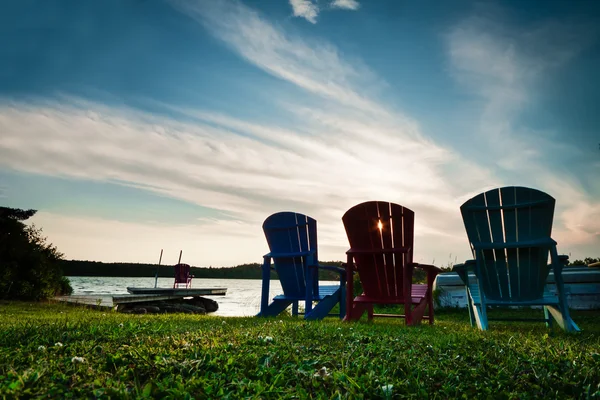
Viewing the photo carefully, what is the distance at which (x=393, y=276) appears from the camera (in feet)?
17.3

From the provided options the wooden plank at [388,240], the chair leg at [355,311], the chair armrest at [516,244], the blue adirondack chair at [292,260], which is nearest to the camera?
the chair armrest at [516,244]

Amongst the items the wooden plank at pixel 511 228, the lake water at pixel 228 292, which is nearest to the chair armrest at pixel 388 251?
the wooden plank at pixel 511 228

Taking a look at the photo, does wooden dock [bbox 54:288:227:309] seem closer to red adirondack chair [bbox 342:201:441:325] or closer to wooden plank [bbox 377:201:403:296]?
red adirondack chair [bbox 342:201:441:325]

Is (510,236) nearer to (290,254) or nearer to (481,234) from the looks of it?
(481,234)

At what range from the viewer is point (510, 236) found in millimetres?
4828

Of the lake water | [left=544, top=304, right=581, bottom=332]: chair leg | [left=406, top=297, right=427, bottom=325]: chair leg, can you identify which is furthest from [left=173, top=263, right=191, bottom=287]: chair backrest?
[left=544, top=304, right=581, bottom=332]: chair leg

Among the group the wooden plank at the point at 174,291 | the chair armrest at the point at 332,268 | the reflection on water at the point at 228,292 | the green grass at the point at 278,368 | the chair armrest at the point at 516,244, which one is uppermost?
the chair armrest at the point at 516,244

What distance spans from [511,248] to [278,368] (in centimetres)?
411

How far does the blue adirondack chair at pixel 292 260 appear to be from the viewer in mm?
5887

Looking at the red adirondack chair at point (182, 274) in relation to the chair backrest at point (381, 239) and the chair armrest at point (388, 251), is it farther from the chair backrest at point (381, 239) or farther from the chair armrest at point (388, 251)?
the chair armrest at point (388, 251)

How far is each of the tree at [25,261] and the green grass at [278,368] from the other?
29.9 ft

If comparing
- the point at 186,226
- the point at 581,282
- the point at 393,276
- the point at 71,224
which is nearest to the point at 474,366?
the point at 393,276

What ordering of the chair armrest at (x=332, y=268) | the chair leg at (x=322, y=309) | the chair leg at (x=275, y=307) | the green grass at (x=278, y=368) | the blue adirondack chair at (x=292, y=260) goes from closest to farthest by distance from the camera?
the green grass at (x=278, y=368), the chair leg at (x=322, y=309), the chair armrest at (x=332, y=268), the blue adirondack chair at (x=292, y=260), the chair leg at (x=275, y=307)

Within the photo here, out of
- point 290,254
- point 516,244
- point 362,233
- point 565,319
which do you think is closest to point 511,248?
point 516,244
